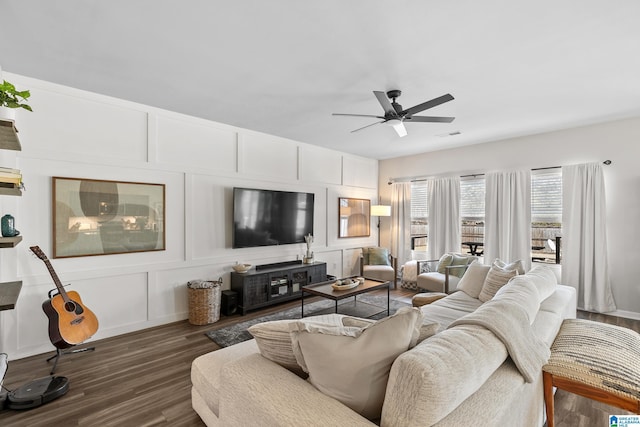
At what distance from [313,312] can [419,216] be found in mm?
3247

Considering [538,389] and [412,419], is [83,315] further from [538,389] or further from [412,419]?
[538,389]

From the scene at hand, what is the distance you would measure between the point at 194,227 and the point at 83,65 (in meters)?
2.05

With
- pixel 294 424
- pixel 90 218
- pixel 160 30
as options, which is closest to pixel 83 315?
pixel 90 218

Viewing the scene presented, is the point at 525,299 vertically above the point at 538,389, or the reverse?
the point at 525,299

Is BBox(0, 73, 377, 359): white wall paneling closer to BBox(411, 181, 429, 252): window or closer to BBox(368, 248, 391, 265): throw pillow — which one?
BBox(368, 248, 391, 265): throw pillow

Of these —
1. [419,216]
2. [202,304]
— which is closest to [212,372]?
[202,304]

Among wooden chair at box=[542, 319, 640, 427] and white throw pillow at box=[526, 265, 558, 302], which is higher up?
white throw pillow at box=[526, 265, 558, 302]

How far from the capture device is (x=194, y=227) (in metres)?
3.95

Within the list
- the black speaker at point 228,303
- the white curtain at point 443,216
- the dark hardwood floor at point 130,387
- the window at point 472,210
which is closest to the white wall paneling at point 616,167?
the window at point 472,210

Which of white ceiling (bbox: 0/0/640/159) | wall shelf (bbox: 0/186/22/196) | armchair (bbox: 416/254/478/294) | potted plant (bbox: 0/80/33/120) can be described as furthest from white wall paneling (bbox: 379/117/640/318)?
wall shelf (bbox: 0/186/22/196)

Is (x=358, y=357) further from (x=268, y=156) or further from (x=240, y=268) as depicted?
(x=268, y=156)

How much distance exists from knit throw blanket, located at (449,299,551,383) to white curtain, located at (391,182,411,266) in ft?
15.4

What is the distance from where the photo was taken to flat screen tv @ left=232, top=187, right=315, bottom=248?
429 cm

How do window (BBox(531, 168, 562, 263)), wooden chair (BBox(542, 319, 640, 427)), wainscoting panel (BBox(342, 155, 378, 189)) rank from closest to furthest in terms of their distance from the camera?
wooden chair (BBox(542, 319, 640, 427)), window (BBox(531, 168, 562, 263)), wainscoting panel (BBox(342, 155, 378, 189))
